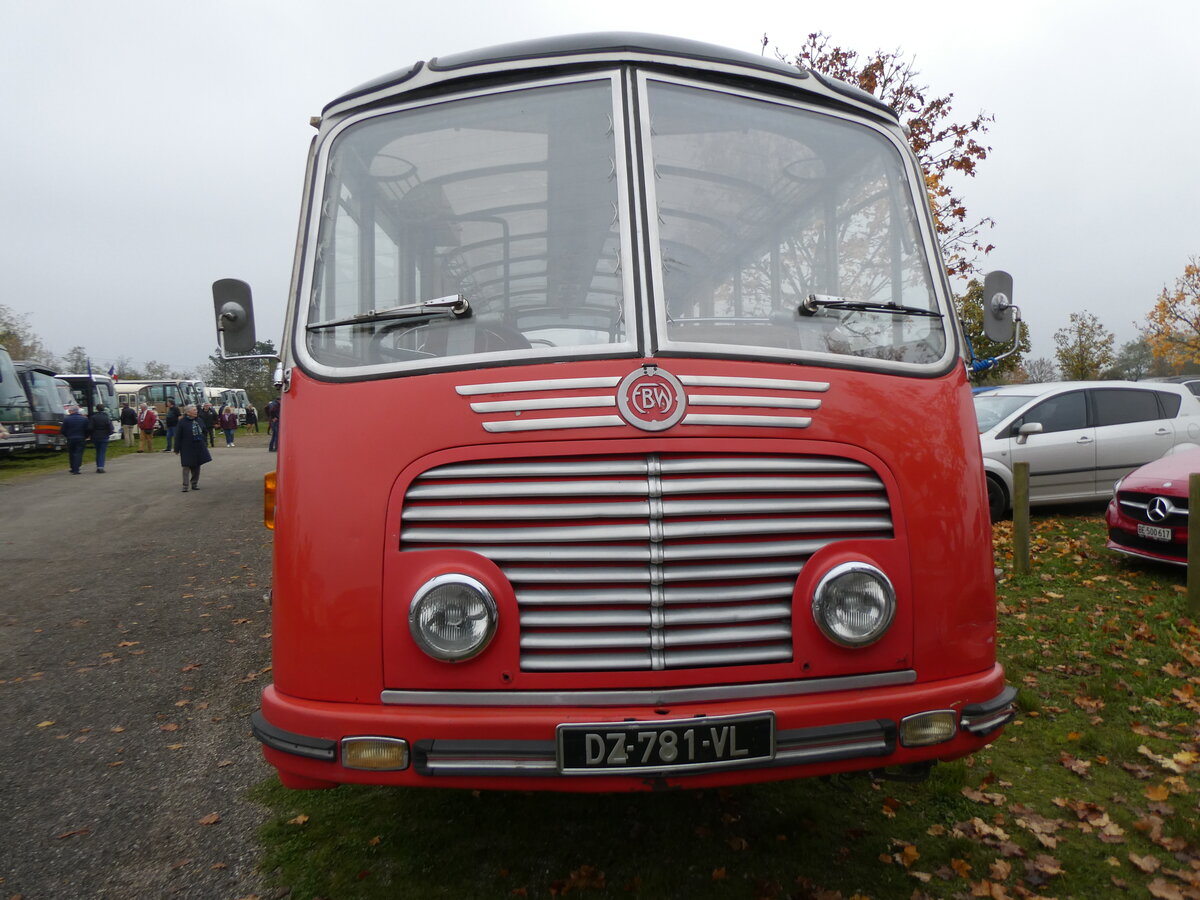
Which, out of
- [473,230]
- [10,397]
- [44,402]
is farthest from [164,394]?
[473,230]

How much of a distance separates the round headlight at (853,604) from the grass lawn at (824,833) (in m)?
1.08

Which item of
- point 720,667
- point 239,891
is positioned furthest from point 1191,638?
point 239,891

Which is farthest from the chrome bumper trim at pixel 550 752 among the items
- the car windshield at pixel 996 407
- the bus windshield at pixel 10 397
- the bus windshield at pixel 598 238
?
the bus windshield at pixel 10 397

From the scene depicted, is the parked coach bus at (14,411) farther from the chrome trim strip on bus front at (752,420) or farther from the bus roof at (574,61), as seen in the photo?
the chrome trim strip on bus front at (752,420)

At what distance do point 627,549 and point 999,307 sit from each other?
224 cm

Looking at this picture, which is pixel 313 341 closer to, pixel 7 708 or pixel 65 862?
pixel 65 862

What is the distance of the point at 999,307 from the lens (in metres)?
3.70

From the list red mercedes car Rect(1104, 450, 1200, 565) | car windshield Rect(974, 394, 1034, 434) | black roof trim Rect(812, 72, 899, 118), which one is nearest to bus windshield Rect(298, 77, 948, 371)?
black roof trim Rect(812, 72, 899, 118)

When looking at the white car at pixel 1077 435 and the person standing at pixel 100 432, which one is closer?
the white car at pixel 1077 435

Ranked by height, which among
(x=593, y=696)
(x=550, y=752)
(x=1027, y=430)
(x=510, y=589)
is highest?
(x=1027, y=430)

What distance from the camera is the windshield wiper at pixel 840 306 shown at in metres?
3.00

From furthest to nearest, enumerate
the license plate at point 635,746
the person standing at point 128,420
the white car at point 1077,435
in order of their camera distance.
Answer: the person standing at point 128,420 < the white car at point 1077,435 < the license plate at point 635,746

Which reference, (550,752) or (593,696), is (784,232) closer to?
(593,696)

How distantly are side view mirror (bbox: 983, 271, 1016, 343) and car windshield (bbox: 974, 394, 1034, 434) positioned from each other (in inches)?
261
